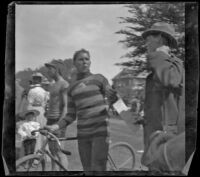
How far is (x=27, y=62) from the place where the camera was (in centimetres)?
583

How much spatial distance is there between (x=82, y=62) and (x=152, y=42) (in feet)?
2.48

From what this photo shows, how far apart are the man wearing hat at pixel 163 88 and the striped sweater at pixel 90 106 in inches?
17.8

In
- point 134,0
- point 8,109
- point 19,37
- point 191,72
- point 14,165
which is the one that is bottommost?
point 14,165

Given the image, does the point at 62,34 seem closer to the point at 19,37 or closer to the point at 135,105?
the point at 19,37

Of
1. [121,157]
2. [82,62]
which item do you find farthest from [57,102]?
[121,157]

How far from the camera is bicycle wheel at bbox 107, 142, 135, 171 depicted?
19.1ft

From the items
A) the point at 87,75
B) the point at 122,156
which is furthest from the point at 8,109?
the point at 122,156

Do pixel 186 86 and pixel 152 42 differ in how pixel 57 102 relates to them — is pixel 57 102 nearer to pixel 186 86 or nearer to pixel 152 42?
pixel 152 42

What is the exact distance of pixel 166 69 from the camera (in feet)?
19.2

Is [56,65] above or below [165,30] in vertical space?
below

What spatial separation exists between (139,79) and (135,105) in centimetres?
27

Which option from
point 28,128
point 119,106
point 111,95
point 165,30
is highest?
point 165,30

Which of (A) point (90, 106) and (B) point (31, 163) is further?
(B) point (31, 163)

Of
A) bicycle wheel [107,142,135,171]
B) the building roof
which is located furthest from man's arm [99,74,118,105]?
bicycle wheel [107,142,135,171]
